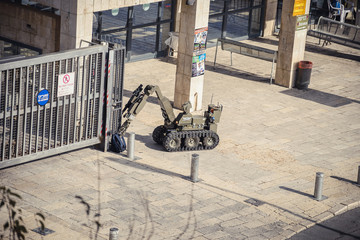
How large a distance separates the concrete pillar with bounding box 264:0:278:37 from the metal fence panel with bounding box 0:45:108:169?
1520 centimetres

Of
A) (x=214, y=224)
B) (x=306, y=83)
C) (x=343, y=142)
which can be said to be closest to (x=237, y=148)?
(x=343, y=142)

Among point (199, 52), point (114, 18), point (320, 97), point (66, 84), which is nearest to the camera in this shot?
point (66, 84)

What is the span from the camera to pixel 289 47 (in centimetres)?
2616

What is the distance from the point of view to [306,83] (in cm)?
2609

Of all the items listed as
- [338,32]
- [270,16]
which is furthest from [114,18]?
[338,32]

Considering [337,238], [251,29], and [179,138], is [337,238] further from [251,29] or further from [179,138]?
[251,29]

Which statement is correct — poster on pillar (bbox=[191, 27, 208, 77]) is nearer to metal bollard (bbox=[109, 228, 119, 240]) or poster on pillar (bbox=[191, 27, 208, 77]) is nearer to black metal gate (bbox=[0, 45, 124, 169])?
black metal gate (bbox=[0, 45, 124, 169])

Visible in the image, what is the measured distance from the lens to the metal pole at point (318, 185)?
17016mm

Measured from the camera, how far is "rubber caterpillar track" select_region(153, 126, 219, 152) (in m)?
19.5

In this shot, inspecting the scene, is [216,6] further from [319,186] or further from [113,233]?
[113,233]

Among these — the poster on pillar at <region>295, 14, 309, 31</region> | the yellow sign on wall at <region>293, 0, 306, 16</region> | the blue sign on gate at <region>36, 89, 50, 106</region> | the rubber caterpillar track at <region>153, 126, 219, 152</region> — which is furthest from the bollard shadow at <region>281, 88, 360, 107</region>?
the blue sign on gate at <region>36, 89, 50, 106</region>

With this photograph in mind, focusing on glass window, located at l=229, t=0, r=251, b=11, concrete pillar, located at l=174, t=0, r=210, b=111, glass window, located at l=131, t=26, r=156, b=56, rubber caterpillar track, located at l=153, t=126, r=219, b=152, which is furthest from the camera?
glass window, located at l=229, t=0, r=251, b=11

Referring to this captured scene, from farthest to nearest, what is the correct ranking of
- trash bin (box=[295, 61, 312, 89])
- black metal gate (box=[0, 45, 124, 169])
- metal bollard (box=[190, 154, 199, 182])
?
1. trash bin (box=[295, 61, 312, 89])
2. metal bollard (box=[190, 154, 199, 182])
3. black metal gate (box=[0, 45, 124, 169])

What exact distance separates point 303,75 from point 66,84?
10655 mm
